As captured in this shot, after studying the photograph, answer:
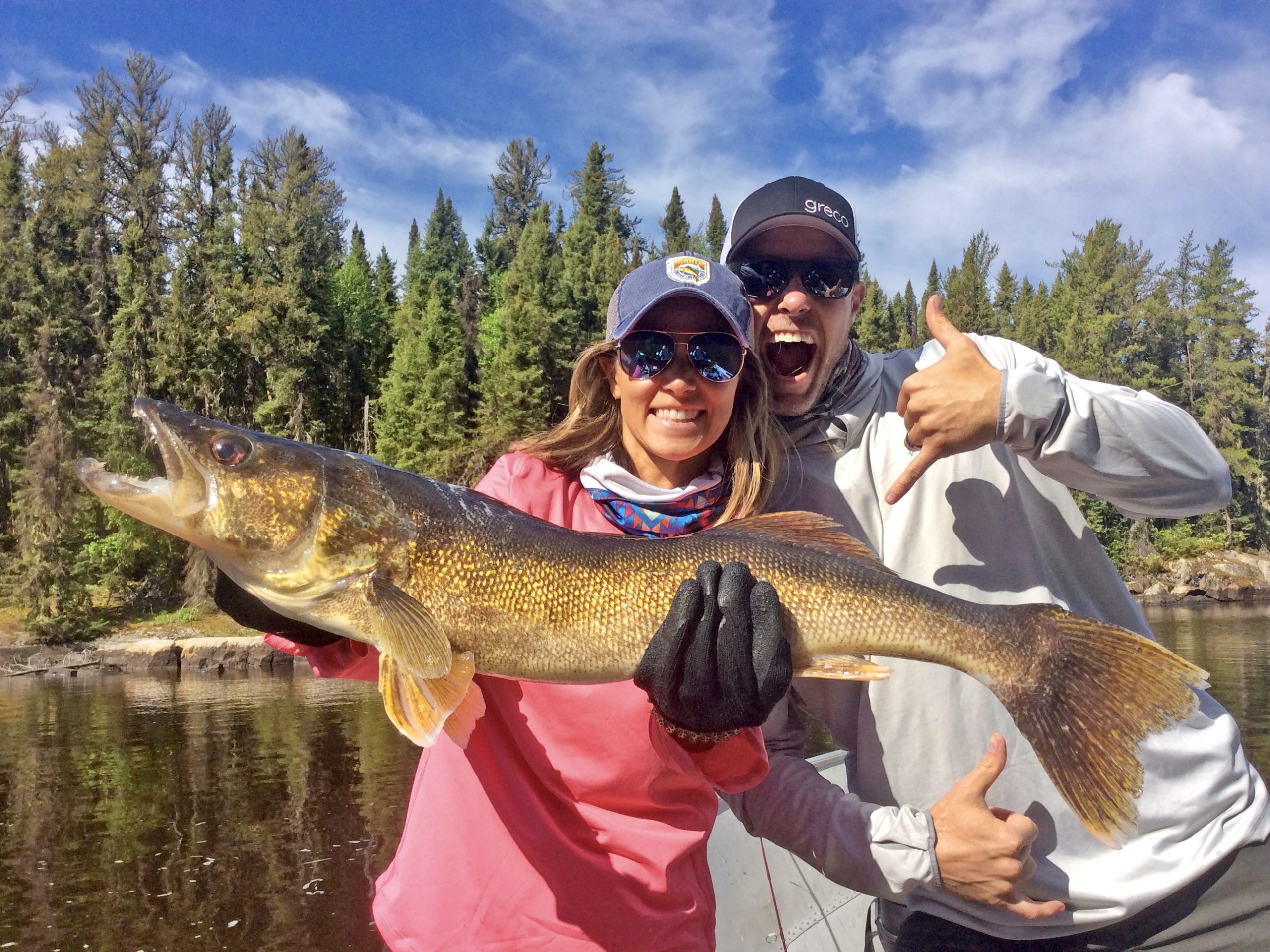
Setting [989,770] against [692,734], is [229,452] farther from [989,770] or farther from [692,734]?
[989,770]

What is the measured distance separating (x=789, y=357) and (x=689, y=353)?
650 mm

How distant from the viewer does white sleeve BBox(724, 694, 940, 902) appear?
9.50 ft

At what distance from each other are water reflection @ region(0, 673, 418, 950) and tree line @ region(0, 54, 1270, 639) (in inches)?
364

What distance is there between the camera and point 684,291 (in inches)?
121

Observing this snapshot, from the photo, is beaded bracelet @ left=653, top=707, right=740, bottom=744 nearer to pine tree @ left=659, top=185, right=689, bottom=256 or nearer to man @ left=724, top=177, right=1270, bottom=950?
man @ left=724, top=177, right=1270, bottom=950

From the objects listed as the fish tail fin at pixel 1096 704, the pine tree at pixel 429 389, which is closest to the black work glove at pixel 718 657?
the fish tail fin at pixel 1096 704

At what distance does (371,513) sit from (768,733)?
1.73 meters

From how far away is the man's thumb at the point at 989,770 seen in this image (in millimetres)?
2762

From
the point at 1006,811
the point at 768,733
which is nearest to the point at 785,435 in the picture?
the point at 768,733

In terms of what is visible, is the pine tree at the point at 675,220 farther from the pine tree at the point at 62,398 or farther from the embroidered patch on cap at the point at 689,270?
the embroidered patch on cap at the point at 689,270

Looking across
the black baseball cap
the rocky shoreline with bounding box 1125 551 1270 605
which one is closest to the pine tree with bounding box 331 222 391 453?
the black baseball cap

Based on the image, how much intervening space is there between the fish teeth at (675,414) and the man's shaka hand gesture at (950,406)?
0.69m

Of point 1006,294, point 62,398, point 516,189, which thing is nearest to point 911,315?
point 1006,294

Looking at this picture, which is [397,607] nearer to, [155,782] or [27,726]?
[155,782]
